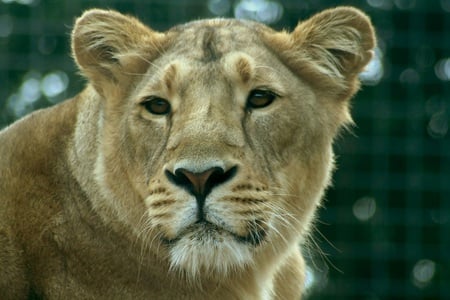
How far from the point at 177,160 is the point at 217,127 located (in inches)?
7.3

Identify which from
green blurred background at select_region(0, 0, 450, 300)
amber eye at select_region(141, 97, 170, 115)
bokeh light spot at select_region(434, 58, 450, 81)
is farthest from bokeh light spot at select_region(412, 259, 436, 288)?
amber eye at select_region(141, 97, 170, 115)

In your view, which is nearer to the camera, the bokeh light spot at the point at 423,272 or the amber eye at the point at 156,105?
the amber eye at the point at 156,105

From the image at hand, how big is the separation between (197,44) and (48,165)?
0.63 metres

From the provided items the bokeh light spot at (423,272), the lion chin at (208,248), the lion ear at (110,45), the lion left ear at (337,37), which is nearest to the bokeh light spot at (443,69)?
the bokeh light spot at (423,272)

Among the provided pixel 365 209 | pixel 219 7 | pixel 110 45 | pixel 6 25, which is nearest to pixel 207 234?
pixel 110 45

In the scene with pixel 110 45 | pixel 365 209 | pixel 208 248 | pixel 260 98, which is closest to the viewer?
pixel 208 248

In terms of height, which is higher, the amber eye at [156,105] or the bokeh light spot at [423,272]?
the amber eye at [156,105]

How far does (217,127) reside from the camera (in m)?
3.46

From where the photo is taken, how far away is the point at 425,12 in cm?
867

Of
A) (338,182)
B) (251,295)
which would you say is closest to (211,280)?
(251,295)

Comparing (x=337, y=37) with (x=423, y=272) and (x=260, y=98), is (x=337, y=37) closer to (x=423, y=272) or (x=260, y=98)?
(x=260, y=98)

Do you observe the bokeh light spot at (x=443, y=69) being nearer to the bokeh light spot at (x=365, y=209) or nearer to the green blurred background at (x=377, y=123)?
the green blurred background at (x=377, y=123)

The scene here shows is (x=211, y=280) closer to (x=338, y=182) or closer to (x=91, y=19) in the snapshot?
(x=91, y=19)

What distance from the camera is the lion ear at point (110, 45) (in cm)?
390
